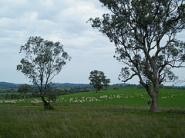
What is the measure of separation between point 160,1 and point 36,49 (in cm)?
3627

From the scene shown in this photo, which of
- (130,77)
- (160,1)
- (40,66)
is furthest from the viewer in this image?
(40,66)

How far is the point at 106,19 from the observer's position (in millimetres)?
47219

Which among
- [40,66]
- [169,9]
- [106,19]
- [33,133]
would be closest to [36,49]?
[40,66]

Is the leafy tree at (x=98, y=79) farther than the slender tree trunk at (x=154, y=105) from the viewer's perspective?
Yes

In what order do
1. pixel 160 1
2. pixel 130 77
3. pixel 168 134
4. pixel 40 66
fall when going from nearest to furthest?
pixel 168 134, pixel 160 1, pixel 130 77, pixel 40 66

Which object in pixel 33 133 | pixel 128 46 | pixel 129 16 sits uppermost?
pixel 129 16

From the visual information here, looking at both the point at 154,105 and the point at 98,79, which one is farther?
the point at 98,79

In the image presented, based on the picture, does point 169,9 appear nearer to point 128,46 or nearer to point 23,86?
point 128,46

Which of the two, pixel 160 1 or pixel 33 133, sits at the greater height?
pixel 160 1

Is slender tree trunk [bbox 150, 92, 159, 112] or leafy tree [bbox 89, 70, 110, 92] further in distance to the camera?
leafy tree [bbox 89, 70, 110, 92]

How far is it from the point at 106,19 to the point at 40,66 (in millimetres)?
30229

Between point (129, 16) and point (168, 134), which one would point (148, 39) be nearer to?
point (129, 16)

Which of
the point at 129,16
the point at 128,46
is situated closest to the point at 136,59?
the point at 128,46

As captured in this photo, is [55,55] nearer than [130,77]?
No
